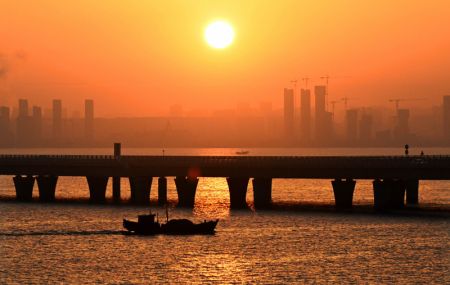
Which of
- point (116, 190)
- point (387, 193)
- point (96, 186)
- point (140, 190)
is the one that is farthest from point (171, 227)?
point (116, 190)

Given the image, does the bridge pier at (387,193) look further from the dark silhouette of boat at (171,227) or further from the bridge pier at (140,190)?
the bridge pier at (140,190)

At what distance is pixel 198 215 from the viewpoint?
154750 millimetres

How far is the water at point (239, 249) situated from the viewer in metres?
97.4

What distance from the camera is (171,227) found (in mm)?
129250

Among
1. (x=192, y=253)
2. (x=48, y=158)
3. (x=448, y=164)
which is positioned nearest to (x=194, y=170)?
(x=48, y=158)

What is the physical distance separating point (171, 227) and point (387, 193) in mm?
43217

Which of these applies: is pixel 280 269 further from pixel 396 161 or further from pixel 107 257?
pixel 396 161

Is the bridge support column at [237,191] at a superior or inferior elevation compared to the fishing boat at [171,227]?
superior

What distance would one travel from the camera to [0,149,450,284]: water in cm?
9744

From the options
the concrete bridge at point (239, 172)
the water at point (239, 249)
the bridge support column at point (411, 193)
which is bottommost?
the water at point (239, 249)

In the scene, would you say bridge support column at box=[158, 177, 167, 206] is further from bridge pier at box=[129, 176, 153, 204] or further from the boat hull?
the boat hull

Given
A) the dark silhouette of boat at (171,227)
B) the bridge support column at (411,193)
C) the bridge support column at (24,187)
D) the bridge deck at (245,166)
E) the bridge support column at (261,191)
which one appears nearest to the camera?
the dark silhouette of boat at (171,227)

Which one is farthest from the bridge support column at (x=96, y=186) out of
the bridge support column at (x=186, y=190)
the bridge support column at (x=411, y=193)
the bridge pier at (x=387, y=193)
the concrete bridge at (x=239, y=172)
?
the bridge support column at (x=411, y=193)

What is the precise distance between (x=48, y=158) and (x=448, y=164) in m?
73.1
